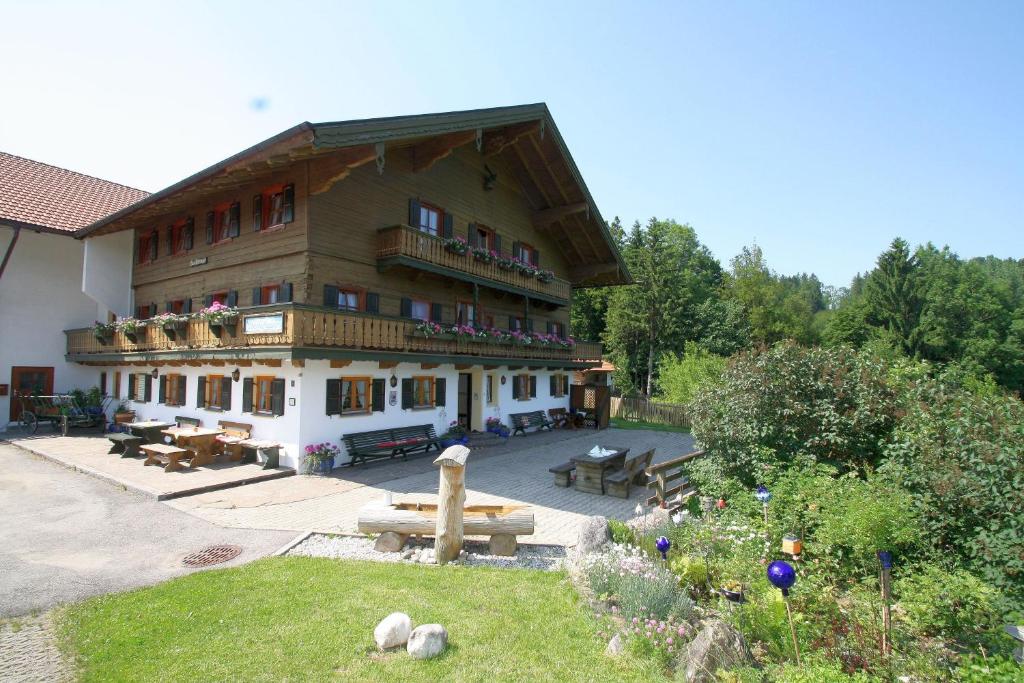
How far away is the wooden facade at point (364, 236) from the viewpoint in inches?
591

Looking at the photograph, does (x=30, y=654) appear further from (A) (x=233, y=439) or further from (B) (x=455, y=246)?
(B) (x=455, y=246)

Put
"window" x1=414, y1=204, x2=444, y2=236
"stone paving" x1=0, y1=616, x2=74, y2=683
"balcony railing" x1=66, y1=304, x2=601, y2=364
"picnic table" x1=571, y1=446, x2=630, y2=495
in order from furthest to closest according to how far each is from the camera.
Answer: "window" x1=414, y1=204, x2=444, y2=236
"balcony railing" x1=66, y1=304, x2=601, y2=364
"picnic table" x1=571, y1=446, x2=630, y2=495
"stone paving" x1=0, y1=616, x2=74, y2=683

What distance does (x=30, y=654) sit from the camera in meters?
5.23

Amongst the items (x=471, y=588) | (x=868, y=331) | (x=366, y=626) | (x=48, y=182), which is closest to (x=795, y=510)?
(x=471, y=588)

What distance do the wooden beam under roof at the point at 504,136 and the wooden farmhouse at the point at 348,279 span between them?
62mm

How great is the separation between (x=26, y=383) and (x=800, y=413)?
27.6m

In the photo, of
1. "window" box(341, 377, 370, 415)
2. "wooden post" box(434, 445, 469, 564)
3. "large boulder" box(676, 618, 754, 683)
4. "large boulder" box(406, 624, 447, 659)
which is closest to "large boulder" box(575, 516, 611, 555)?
"wooden post" box(434, 445, 469, 564)

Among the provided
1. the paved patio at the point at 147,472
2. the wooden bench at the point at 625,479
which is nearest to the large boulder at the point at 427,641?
the wooden bench at the point at 625,479

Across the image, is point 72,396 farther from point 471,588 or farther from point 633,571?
point 633,571

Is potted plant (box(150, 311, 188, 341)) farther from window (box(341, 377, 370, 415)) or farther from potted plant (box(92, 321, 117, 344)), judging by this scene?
window (box(341, 377, 370, 415))

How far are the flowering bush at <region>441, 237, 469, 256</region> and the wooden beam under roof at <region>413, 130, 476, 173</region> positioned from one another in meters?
2.66

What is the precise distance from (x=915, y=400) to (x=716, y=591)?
173 inches

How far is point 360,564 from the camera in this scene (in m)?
7.56

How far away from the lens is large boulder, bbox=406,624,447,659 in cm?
510
